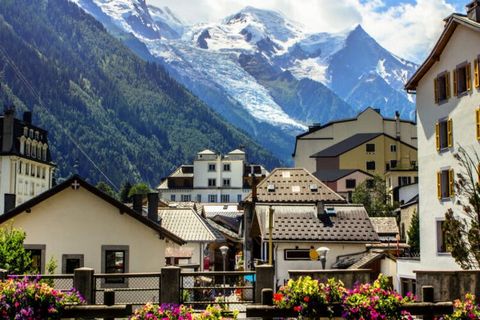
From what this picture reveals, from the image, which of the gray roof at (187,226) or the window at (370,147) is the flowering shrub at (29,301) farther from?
the window at (370,147)

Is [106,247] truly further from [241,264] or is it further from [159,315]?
[241,264]

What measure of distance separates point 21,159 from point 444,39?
255 ft

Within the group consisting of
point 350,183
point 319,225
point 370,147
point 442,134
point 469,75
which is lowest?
point 319,225

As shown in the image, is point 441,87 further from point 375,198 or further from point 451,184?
point 375,198

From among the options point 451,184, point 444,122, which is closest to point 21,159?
point 444,122

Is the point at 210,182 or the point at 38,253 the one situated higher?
the point at 210,182

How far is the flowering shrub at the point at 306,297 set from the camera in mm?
15180

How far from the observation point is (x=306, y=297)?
15148 mm

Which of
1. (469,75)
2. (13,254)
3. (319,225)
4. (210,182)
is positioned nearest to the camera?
(13,254)

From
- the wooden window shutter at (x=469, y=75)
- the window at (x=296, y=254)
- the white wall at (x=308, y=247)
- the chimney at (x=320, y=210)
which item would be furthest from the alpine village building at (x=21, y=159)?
the wooden window shutter at (x=469, y=75)

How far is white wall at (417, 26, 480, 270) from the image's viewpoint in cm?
4109

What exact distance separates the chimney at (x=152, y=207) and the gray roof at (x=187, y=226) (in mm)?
10586

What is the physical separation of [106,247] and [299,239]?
16.3 metres

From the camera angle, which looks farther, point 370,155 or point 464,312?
point 370,155
